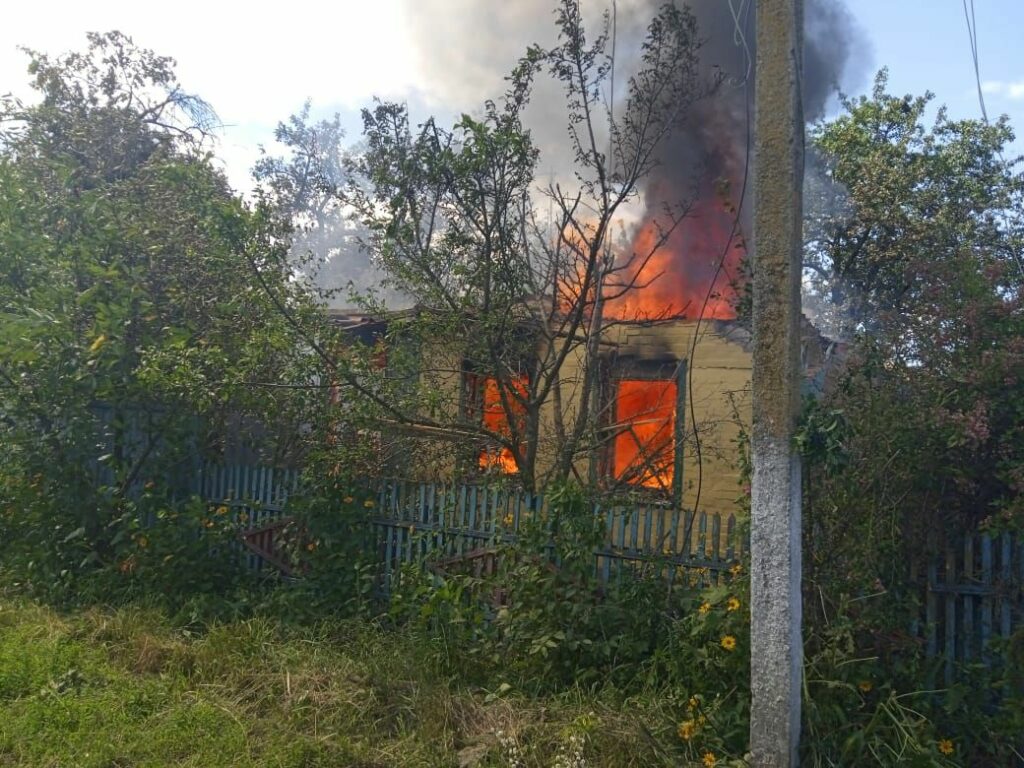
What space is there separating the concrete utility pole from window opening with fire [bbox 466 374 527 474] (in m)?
2.90

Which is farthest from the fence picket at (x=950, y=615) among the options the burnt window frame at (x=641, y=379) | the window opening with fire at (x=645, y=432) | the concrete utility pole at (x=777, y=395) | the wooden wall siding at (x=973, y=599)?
the window opening with fire at (x=645, y=432)

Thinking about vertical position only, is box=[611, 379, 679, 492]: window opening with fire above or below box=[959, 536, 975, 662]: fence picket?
above

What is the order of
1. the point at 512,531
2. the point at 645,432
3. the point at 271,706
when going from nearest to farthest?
the point at 271,706
the point at 512,531
the point at 645,432

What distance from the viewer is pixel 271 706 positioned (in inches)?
190

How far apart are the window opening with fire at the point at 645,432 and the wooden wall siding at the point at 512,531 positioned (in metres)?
1.20

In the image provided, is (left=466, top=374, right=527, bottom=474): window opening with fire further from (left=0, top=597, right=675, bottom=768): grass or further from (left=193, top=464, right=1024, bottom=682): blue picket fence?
(left=0, top=597, right=675, bottom=768): grass

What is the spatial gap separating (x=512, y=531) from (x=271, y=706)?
1.91m

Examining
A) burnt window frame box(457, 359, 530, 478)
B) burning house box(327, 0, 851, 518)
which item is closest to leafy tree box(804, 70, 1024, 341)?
burning house box(327, 0, 851, 518)

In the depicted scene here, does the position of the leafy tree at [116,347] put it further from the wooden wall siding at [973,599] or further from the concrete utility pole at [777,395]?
the wooden wall siding at [973,599]

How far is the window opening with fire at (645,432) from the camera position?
23.4 feet

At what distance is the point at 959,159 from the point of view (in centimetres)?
1274

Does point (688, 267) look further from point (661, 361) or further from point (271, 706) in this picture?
point (271, 706)

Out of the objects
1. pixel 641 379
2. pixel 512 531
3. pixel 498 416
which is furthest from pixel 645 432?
pixel 512 531

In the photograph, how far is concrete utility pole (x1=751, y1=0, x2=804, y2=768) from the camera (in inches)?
147
